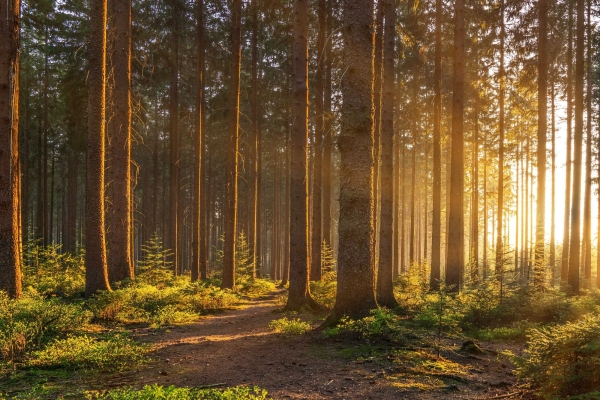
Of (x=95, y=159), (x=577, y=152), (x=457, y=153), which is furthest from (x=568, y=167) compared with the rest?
(x=95, y=159)

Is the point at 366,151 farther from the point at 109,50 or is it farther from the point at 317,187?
the point at 109,50

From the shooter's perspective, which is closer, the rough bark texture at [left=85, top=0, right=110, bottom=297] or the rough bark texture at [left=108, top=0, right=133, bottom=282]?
the rough bark texture at [left=85, top=0, right=110, bottom=297]

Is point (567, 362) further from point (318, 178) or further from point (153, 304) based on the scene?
point (318, 178)

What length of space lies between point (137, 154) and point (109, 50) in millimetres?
23867

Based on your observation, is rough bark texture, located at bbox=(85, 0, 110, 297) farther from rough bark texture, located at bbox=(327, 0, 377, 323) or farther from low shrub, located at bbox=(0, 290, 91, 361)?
rough bark texture, located at bbox=(327, 0, 377, 323)

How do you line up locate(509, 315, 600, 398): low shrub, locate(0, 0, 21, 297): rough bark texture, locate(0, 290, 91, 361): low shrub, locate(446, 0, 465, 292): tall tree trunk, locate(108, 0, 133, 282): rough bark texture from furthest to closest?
1. locate(108, 0, 133, 282): rough bark texture
2. locate(446, 0, 465, 292): tall tree trunk
3. locate(0, 0, 21, 297): rough bark texture
4. locate(0, 290, 91, 361): low shrub
5. locate(509, 315, 600, 398): low shrub

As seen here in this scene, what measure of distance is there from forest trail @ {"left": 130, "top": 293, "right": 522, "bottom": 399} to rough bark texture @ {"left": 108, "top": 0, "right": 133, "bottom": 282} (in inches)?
235

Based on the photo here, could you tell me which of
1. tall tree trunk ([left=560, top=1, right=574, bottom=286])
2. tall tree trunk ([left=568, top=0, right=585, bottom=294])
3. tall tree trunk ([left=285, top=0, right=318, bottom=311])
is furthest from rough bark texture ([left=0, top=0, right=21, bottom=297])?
tall tree trunk ([left=560, top=1, right=574, bottom=286])

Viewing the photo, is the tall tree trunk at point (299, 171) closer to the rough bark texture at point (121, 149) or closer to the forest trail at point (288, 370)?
the forest trail at point (288, 370)

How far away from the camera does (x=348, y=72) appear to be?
27.0 ft

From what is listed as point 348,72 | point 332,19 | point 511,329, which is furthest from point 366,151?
point 332,19

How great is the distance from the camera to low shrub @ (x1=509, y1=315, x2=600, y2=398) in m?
4.48

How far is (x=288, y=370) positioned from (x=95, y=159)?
9.03 m

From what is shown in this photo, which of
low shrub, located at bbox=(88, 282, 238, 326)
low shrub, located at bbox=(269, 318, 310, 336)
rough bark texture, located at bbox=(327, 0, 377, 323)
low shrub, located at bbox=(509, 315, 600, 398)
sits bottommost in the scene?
low shrub, located at bbox=(88, 282, 238, 326)
